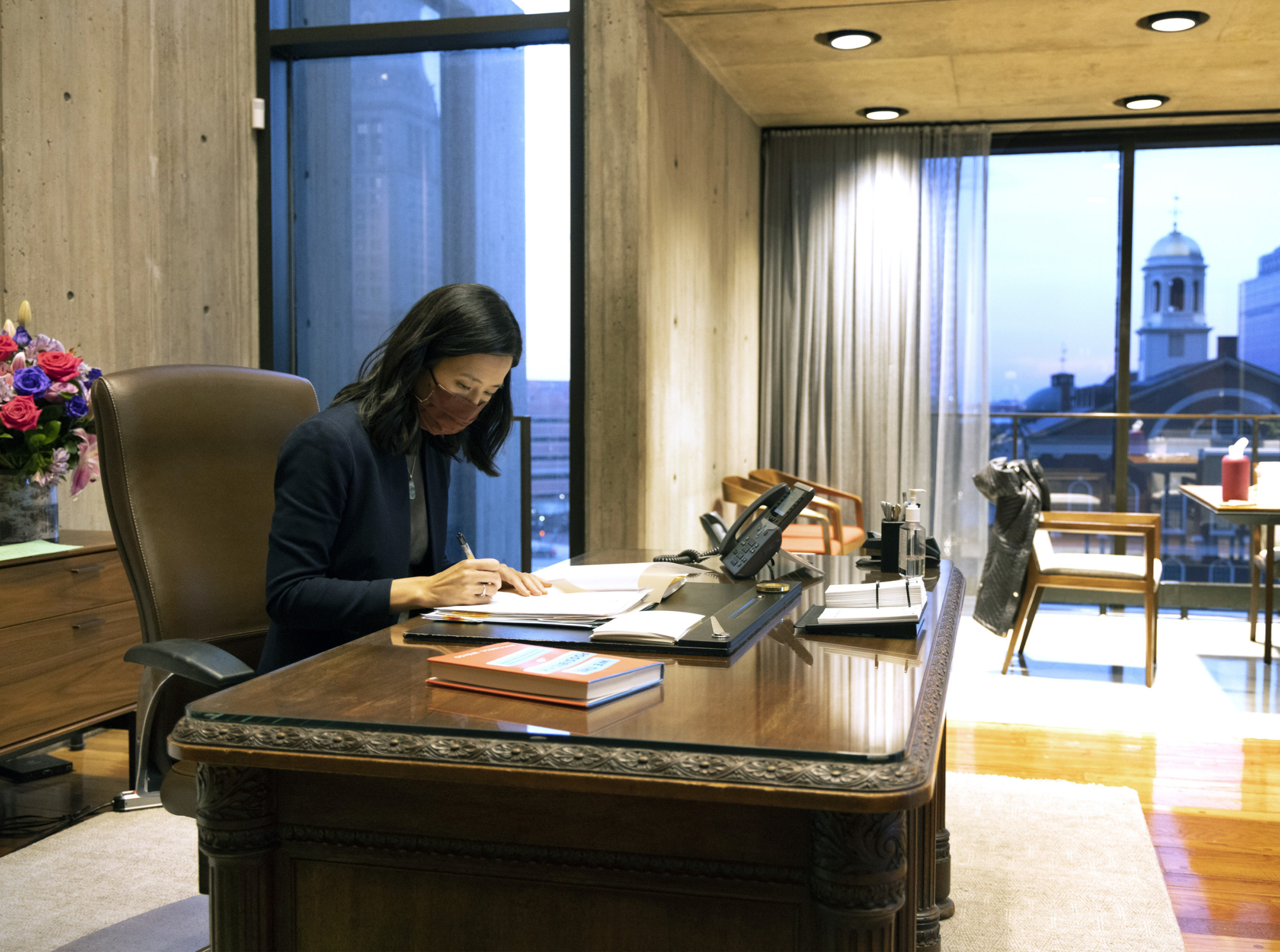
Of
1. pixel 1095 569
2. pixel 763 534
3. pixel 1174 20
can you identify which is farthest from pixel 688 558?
pixel 1174 20

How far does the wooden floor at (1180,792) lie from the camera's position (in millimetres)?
2303

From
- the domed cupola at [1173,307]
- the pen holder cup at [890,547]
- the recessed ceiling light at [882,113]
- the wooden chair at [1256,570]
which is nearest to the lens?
the pen holder cup at [890,547]

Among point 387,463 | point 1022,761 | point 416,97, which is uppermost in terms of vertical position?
point 416,97

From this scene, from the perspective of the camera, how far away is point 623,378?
381cm

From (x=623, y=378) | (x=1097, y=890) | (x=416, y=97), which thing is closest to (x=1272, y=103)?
(x=623, y=378)

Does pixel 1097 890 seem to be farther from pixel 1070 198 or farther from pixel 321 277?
pixel 1070 198

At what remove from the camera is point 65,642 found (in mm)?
2771

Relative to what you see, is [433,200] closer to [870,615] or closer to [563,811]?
[870,615]

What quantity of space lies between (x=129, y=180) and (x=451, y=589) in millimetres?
2727

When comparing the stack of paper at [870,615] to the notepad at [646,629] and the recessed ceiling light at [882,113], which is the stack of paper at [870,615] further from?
the recessed ceiling light at [882,113]

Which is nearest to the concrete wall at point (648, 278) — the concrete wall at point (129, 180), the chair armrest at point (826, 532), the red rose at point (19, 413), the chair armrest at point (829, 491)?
the chair armrest at point (829, 491)

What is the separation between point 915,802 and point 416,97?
11.9 ft

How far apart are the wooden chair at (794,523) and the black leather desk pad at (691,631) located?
8.46 ft

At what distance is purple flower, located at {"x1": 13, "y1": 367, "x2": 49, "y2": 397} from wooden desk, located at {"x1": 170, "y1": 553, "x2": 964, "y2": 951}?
180cm
